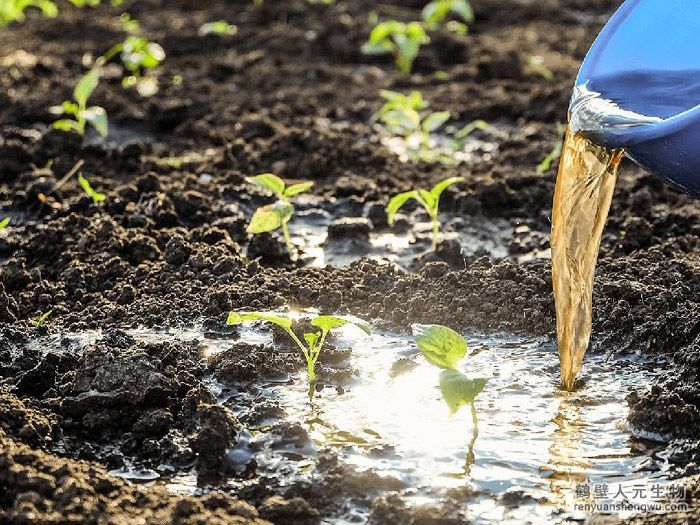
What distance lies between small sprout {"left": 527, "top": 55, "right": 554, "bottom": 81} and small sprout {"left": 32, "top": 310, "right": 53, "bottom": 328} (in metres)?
3.50

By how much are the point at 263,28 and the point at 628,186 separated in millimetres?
3349

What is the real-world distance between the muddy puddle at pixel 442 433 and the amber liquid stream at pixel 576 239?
0.12 metres

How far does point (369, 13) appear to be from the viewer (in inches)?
302

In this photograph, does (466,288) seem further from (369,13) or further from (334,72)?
(369,13)

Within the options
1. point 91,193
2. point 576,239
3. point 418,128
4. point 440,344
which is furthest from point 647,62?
point 91,193

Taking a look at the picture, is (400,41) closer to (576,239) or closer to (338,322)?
(576,239)

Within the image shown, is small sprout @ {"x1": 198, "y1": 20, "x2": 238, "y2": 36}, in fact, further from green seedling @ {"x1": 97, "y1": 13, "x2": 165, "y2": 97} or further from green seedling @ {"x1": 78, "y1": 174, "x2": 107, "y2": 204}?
green seedling @ {"x1": 78, "y1": 174, "x2": 107, "y2": 204}

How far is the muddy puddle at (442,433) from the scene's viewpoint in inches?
110

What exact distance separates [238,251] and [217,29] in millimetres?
3169

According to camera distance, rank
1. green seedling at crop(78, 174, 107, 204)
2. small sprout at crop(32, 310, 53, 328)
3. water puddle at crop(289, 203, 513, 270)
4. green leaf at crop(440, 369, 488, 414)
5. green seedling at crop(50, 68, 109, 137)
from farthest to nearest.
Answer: green seedling at crop(50, 68, 109, 137) → green seedling at crop(78, 174, 107, 204) → water puddle at crop(289, 203, 513, 270) → small sprout at crop(32, 310, 53, 328) → green leaf at crop(440, 369, 488, 414)

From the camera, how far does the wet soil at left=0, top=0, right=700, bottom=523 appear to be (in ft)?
9.65

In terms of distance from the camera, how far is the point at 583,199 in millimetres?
3418

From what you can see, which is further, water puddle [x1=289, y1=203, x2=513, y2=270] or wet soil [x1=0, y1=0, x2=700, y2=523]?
water puddle [x1=289, y1=203, x2=513, y2=270]

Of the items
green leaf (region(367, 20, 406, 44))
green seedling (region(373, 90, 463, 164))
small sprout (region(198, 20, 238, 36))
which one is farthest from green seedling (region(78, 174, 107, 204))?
small sprout (region(198, 20, 238, 36))
